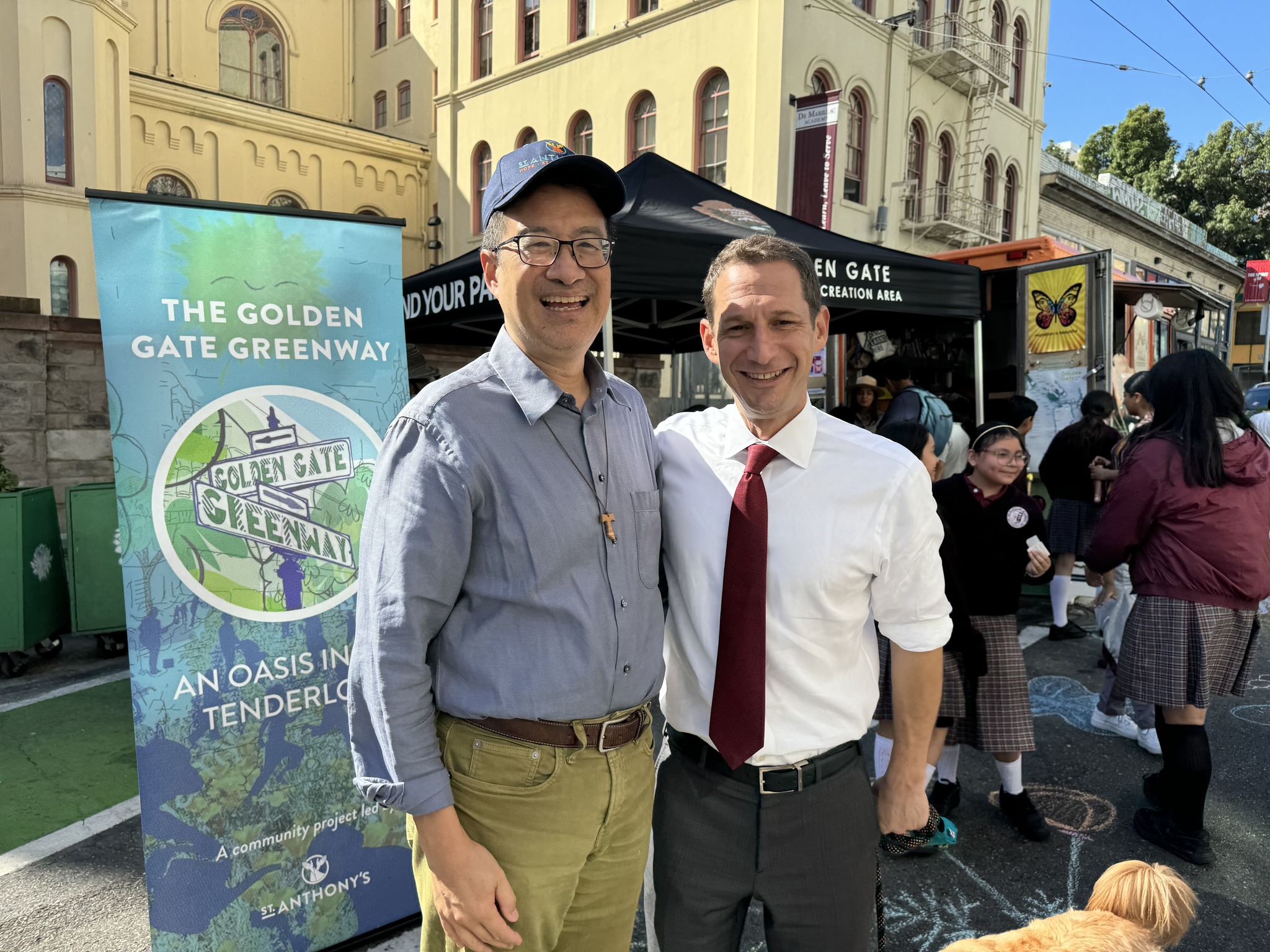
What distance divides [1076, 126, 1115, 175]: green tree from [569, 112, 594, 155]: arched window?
26.3m

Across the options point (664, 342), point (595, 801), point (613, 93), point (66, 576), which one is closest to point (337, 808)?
point (595, 801)

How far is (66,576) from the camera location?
225 inches

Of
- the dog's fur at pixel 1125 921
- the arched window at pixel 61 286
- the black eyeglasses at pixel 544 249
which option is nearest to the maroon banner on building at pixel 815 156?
Answer: the black eyeglasses at pixel 544 249

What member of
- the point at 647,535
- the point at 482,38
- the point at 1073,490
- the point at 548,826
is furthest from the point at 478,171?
the point at 548,826

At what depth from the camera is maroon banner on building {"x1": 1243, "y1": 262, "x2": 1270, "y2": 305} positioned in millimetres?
26281

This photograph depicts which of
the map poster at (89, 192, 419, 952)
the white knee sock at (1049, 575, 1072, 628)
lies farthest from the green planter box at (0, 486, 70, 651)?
the white knee sock at (1049, 575, 1072, 628)

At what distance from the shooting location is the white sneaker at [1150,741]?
13.7 feet

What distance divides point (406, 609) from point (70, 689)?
504cm

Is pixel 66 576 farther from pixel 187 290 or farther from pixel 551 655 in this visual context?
pixel 551 655

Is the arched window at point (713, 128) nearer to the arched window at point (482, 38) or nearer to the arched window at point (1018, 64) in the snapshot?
the arched window at point (482, 38)

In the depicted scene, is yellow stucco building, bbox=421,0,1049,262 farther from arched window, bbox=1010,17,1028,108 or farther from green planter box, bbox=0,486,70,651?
green planter box, bbox=0,486,70,651

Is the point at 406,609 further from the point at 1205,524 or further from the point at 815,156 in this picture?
the point at 815,156

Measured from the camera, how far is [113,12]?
15594mm

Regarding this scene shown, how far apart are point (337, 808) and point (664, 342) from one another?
22.4 ft
